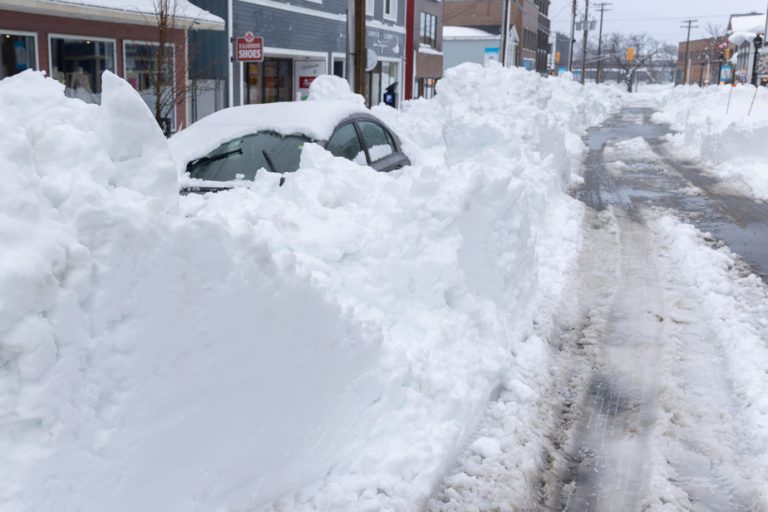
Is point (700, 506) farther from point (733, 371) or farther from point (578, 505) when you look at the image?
point (733, 371)

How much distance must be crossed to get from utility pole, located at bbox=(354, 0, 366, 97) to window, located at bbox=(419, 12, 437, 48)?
24.8 meters

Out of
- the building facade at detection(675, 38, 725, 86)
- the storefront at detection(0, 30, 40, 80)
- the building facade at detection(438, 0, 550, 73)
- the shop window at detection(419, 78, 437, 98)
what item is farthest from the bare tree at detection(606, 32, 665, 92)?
the storefront at detection(0, 30, 40, 80)

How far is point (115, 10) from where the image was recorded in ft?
47.6

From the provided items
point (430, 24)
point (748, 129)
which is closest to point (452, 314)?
point (748, 129)

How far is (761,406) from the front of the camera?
534 centimetres

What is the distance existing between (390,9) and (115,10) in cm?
1942

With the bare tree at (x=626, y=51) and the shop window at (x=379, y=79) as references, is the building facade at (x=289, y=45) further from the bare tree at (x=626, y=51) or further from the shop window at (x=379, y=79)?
the bare tree at (x=626, y=51)

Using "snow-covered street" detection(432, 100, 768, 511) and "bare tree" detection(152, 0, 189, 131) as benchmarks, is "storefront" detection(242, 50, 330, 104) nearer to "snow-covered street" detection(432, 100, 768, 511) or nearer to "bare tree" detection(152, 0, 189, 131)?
"bare tree" detection(152, 0, 189, 131)

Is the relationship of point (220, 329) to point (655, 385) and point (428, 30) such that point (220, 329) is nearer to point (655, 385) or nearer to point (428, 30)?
point (655, 385)

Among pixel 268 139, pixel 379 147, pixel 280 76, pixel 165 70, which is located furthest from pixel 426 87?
pixel 268 139

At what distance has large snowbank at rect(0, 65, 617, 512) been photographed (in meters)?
2.71

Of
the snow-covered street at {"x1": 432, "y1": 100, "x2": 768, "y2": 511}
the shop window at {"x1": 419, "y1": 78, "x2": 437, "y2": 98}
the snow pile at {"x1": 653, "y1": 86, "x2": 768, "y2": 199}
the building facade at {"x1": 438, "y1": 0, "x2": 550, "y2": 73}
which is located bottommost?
the snow-covered street at {"x1": 432, "y1": 100, "x2": 768, "y2": 511}

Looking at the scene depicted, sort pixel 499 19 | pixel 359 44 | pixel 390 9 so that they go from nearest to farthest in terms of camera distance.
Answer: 1. pixel 359 44
2. pixel 390 9
3. pixel 499 19

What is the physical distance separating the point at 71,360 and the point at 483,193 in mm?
4020
